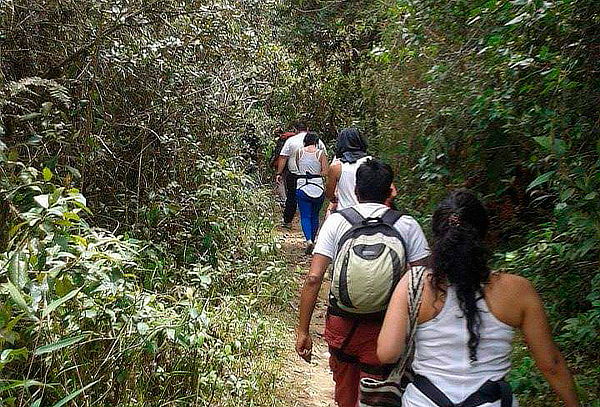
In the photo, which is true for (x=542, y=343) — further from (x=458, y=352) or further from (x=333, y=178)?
(x=333, y=178)

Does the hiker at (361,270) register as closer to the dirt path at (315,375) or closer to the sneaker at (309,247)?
the dirt path at (315,375)

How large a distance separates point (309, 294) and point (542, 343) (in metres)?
1.58

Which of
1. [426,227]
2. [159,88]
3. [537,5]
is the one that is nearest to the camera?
[537,5]

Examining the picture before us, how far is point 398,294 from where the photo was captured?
2.89 metres

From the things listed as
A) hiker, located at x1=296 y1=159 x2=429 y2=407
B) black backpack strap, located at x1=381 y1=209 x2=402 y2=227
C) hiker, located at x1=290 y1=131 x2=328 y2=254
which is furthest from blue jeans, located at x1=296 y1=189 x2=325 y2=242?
black backpack strap, located at x1=381 y1=209 x2=402 y2=227

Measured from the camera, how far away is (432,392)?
2.78m

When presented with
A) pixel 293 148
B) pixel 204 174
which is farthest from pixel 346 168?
pixel 293 148

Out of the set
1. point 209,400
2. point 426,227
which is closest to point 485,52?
point 426,227

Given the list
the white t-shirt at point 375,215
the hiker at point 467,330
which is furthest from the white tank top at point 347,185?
the hiker at point 467,330

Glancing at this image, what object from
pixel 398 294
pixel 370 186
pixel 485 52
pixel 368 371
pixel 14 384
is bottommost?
pixel 14 384

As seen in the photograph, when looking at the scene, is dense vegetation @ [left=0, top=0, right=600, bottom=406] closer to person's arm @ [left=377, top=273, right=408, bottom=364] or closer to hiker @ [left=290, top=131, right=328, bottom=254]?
hiker @ [left=290, top=131, right=328, bottom=254]

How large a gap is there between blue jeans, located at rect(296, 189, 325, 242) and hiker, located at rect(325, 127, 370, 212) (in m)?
2.92

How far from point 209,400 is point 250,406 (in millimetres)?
426

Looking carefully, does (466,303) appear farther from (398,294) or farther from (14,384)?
(14,384)
